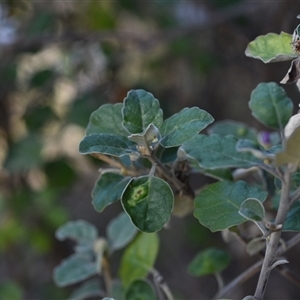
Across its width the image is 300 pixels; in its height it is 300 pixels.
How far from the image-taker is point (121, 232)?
74 centimetres

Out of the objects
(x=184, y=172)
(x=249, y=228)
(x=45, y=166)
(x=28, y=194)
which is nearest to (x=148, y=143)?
(x=184, y=172)

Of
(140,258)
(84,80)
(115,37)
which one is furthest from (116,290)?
(84,80)

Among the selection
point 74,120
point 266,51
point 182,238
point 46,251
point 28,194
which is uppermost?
point 266,51

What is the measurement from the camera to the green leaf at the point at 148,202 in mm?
457

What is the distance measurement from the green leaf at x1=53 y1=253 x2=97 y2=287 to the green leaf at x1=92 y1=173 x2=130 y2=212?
174 millimetres

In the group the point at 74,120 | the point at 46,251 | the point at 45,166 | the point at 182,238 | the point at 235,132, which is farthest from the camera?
the point at 182,238

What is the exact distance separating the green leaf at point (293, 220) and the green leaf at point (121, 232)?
0.29 meters

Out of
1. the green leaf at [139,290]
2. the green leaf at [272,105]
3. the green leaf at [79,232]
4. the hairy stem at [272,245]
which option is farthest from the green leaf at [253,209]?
the green leaf at [79,232]

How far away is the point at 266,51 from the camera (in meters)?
0.48

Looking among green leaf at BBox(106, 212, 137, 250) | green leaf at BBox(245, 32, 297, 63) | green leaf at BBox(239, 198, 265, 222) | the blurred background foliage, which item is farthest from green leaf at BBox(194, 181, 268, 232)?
the blurred background foliage

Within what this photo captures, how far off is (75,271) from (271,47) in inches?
15.9

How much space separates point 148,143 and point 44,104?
1001 millimetres

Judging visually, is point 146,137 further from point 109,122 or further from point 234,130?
point 234,130

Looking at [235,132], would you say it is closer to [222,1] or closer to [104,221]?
[222,1]
